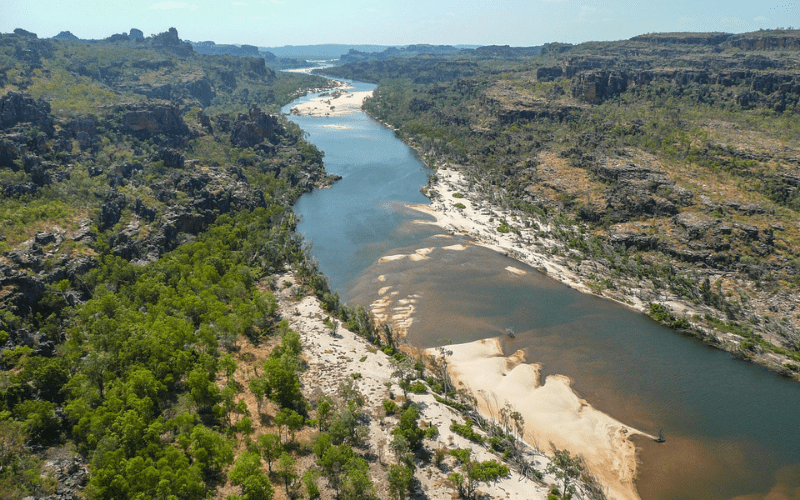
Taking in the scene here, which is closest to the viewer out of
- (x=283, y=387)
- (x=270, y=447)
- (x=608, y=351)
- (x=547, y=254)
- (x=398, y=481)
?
(x=398, y=481)

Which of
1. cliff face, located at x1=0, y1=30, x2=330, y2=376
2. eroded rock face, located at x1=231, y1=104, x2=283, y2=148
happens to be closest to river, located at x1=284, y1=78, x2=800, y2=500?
cliff face, located at x1=0, y1=30, x2=330, y2=376

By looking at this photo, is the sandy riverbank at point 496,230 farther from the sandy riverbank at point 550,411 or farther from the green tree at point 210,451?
the green tree at point 210,451

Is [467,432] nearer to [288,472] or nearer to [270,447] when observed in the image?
[288,472]

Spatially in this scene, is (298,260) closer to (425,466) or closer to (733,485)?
(425,466)

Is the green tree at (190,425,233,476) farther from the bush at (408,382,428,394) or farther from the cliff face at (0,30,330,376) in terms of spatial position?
the cliff face at (0,30,330,376)

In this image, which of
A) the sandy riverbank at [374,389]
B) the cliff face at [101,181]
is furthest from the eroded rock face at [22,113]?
the sandy riverbank at [374,389]

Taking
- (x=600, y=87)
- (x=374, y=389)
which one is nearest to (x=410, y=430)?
(x=374, y=389)
